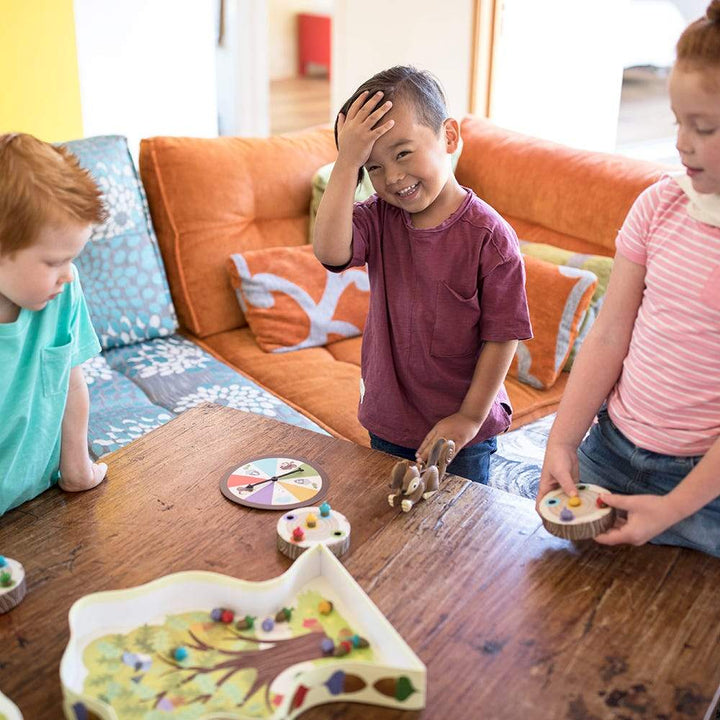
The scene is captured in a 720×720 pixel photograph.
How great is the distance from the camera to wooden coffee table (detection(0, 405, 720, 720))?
3.27 ft

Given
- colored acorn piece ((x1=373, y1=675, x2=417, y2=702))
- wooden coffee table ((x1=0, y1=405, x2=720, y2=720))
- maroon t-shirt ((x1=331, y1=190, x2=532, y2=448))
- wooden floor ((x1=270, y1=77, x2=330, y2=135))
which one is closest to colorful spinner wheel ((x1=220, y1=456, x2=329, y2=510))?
wooden coffee table ((x1=0, y1=405, x2=720, y2=720))

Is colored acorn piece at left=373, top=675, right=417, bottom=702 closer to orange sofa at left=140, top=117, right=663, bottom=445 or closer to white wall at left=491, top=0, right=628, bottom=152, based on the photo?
orange sofa at left=140, top=117, right=663, bottom=445

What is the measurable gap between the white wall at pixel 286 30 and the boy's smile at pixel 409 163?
767 centimetres

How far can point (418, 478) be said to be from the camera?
129 cm

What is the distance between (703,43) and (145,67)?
3.31 meters

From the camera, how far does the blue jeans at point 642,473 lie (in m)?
1.26

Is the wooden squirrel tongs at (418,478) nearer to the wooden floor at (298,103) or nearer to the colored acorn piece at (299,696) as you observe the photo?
the colored acorn piece at (299,696)

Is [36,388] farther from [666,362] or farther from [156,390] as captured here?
[156,390]

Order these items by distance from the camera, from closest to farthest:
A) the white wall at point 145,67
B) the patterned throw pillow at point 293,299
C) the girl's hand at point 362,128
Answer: the girl's hand at point 362,128 < the patterned throw pillow at point 293,299 < the white wall at point 145,67

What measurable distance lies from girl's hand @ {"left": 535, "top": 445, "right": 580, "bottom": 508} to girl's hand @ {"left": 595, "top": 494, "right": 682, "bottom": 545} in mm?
103

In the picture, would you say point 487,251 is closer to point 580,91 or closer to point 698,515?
point 698,515

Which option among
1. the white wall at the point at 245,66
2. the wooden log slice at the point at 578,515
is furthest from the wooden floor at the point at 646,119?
the wooden log slice at the point at 578,515

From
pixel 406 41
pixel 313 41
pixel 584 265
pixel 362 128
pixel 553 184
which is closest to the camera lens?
pixel 362 128

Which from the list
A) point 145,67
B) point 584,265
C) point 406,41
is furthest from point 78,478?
point 406,41
